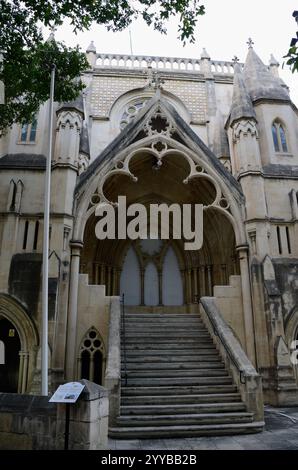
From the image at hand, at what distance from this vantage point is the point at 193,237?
16.1 meters

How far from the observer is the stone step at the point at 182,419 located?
7.00 metres

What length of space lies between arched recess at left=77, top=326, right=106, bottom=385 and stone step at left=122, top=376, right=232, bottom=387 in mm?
2811

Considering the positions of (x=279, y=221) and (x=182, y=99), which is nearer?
(x=279, y=221)

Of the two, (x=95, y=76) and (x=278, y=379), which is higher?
(x=95, y=76)

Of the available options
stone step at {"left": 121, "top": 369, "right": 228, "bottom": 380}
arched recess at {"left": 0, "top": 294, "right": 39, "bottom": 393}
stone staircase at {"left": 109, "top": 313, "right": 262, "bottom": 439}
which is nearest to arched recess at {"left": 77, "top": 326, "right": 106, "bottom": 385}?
stone staircase at {"left": 109, "top": 313, "right": 262, "bottom": 439}

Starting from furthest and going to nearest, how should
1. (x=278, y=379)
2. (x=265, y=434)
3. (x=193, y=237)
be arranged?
(x=193, y=237), (x=278, y=379), (x=265, y=434)

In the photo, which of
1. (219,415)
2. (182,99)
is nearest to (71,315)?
(219,415)

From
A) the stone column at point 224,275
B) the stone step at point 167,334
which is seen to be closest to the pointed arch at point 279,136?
the stone column at point 224,275

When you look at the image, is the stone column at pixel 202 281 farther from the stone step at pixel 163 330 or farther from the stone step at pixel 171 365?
the stone step at pixel 171 365

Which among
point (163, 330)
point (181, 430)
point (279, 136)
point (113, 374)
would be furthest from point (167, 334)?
point (279, 136)

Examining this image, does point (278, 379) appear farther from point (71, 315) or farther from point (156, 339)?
point (71, 315)

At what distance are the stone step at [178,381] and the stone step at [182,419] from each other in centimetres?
114

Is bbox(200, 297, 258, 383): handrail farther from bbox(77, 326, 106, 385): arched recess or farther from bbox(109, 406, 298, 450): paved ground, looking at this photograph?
bbox(77, 326, 106, 385): arched recess
